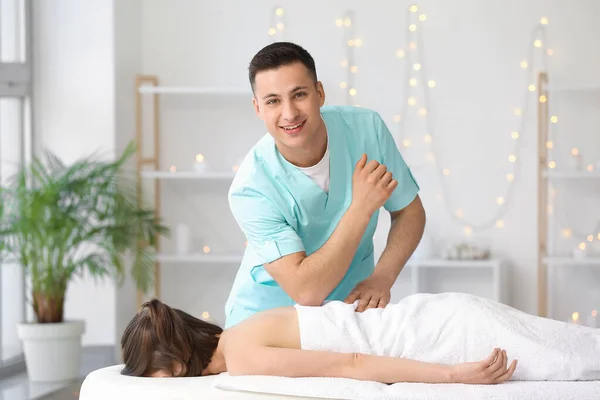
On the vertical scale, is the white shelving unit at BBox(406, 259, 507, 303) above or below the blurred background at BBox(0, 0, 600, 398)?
below

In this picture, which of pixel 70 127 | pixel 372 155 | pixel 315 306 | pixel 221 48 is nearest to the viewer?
pixel 315 306

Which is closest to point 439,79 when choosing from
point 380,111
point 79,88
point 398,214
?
point 380,111

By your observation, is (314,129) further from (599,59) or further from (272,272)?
(599,59)

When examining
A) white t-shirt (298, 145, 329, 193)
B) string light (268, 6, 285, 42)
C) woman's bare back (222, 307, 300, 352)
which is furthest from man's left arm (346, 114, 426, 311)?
string light (268, 6, 285, 42)

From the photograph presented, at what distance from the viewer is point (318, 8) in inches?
188

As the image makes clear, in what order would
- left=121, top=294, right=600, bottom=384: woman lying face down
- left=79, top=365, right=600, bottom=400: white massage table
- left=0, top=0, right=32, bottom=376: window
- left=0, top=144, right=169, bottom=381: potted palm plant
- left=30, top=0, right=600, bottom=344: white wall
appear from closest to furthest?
left=79, top=365, right=600, bottom=400: white massage table < left=121, top=294, right=600, bottom=384: woman lying face down < left=0, top=144, right=169, bottom=381: potted palm plant < left=0, top=0, right=32, bottom=376: window < left=30, top=0, right=600, bottom=344: white wall

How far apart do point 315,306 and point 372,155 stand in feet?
1.51

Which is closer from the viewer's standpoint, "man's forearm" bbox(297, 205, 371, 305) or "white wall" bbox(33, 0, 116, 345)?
"man's forearm" bbox(297, 205, 371, 305)

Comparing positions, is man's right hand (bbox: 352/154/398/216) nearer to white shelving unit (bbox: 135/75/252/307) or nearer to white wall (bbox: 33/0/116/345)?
white shelving unit (bbox: 135/75/252/307)

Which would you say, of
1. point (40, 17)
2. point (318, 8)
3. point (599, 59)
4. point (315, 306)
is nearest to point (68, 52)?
point (40, 17)

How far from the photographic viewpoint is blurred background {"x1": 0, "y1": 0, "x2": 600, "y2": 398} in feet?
14.8

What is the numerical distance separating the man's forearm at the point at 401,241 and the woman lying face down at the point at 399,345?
0.69 feet

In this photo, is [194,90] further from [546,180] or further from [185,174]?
[546,180]

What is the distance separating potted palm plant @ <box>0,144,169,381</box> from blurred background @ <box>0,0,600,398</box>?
0.41 metres
